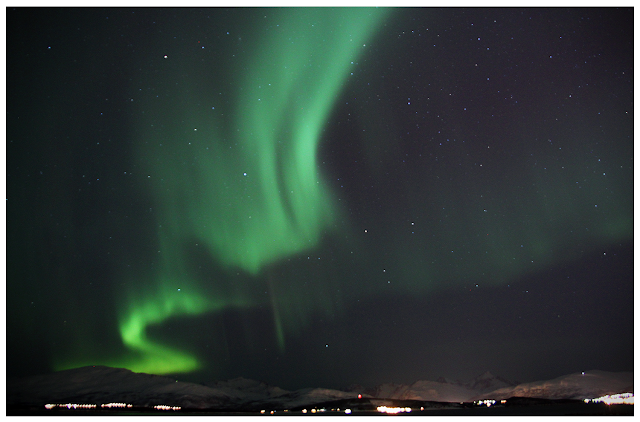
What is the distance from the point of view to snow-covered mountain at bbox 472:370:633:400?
248 inches

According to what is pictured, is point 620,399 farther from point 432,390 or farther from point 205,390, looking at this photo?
point 432,390

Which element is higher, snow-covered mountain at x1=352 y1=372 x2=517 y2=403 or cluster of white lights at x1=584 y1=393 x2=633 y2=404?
cluster of white lights at x1=584 y1=393 x2=633 y2=404

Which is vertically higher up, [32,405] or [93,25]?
[93,25]

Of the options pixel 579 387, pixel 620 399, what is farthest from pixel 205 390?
pixel 620 399

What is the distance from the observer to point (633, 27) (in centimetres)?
536

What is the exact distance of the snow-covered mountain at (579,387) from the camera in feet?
20.7

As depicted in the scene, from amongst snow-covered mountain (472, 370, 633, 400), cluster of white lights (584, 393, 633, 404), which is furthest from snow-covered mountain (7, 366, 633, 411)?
cluster of white lights (584, 393, 633, 404)

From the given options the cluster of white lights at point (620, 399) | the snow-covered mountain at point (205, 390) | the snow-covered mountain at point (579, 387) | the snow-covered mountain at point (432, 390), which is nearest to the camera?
the cluster of white lights at point (620, 399)

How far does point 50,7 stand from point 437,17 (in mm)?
6404

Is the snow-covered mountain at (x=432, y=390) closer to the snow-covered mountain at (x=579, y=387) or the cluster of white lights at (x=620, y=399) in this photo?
the snow-covered mountain at (x=579, y=387)

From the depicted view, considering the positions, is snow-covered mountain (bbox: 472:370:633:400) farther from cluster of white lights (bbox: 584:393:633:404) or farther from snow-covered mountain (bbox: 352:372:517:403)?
snow-covered mountain (bbox: 352:372:517:403)

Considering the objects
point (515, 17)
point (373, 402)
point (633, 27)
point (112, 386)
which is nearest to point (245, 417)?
point (373, 402)

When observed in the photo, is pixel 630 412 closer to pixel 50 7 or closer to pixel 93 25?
pixel 50 7

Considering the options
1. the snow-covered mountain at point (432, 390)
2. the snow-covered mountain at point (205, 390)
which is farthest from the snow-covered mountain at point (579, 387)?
the snow-covered mountain at point (432, 390)
